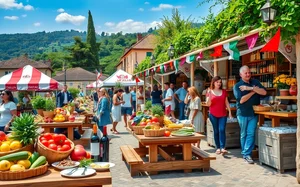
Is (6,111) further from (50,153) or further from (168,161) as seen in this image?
(50,153)

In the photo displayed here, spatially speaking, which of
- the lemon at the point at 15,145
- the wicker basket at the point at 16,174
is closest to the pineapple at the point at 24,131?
the lemon at the point at 15,145

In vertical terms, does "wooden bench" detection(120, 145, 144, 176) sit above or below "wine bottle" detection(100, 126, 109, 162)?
below

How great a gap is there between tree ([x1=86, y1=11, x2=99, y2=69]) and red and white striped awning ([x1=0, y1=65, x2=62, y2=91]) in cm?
7805

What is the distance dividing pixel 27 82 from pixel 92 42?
90.5m

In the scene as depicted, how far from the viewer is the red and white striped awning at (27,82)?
13.5 metres

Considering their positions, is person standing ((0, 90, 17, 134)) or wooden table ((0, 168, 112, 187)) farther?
Answer: person standing ((0, 90, 17, 134))

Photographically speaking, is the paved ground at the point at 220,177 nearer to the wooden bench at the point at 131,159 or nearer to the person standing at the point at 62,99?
the wooden bench at the point at 131,159

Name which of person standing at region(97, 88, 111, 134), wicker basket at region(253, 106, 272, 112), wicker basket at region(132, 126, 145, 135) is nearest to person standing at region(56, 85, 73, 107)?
person standing at region(97, 88, 111, 134)

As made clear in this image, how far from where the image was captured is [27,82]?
13656mm

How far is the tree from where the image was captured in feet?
304

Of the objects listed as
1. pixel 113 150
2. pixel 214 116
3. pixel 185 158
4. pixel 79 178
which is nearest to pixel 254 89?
pixel 214 116

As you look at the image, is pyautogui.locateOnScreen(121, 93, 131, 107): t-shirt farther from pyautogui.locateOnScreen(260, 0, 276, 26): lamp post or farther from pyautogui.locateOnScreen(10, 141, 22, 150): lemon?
pyautogui.locateOnScreen(10, 141, 22, 150): lemon

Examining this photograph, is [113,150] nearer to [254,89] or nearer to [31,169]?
[254,89]

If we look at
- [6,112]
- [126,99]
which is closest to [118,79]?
[126,99]
